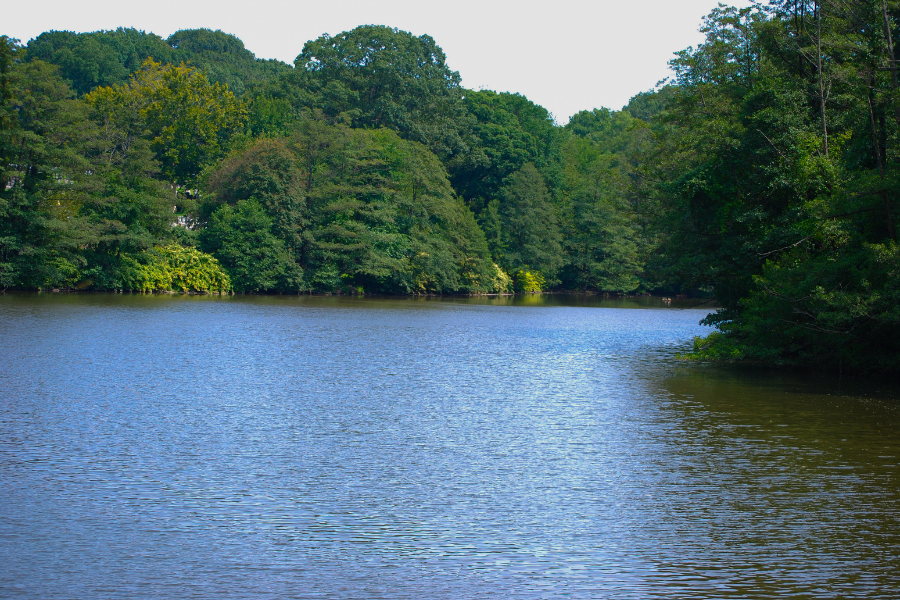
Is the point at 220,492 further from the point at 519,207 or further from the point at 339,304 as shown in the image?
the point at 519,207

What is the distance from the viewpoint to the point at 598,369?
23016mm

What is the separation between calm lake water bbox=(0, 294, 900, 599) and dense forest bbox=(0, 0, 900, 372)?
4.68 m

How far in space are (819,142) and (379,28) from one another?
62.6m

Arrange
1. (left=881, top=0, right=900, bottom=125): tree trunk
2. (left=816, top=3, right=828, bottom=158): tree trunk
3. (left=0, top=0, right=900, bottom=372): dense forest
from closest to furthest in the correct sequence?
(left=881, top=0, right=900, bottom=125): tree trunk, (left=0, top=0, right=900, bottom=372): dense forest, (left=816, top=3, right=828, bottom=158): tree trunk

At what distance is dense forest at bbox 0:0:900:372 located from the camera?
72.0 ft

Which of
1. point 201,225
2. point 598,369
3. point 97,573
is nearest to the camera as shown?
point 97,573

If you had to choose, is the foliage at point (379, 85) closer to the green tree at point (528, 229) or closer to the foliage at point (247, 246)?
the green tree at point (528, 229)

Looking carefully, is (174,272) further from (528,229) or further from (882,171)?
(882,171)

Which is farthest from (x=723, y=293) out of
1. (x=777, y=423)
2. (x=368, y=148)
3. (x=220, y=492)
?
(x=368, y=148)

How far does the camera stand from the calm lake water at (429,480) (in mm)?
7484

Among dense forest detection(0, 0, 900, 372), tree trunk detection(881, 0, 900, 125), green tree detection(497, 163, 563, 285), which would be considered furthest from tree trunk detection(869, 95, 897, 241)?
green tree detection(497, 163, 563, 285)

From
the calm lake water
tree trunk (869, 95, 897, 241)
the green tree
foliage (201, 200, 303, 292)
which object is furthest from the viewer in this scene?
the green tree

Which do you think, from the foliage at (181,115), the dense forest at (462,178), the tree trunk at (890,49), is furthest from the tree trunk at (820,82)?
the foliage at (181,115)

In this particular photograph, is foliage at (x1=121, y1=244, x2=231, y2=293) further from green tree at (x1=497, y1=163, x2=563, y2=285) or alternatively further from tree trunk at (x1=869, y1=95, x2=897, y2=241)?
tree trunk at (x1=869, y1=95, x2=897, y2=241)
